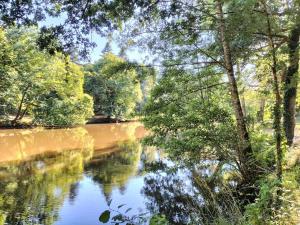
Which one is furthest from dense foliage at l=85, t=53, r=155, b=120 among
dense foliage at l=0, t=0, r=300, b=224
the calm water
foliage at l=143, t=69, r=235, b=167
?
dense foliage at l=0, t=0, r=300, b=224

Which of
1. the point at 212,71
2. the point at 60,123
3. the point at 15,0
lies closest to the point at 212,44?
the point at 212,71

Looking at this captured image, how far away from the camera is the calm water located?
9.00 metres

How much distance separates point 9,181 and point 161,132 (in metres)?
5.30

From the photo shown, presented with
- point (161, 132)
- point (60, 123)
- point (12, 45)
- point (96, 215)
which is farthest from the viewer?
point (60, 123)

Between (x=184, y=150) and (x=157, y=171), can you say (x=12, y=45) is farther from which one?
(x=184, y=150)

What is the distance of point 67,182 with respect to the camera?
1249 cm

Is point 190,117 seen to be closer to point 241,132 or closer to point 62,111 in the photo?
point 241,132

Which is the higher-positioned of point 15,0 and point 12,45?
point 12,45

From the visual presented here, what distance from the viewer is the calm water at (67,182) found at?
9.00 metres

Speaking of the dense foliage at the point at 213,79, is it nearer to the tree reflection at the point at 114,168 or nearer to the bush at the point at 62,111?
the tree reflection at the point at 114,168

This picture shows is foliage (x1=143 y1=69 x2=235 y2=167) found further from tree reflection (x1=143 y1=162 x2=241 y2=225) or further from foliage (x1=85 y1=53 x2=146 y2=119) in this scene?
foliage (x1=85 y1=53 x2=146 y2=119)

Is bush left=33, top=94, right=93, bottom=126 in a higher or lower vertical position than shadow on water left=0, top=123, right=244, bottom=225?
higher

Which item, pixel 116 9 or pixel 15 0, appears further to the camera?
pixel 116 9

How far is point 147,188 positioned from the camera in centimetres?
1148
